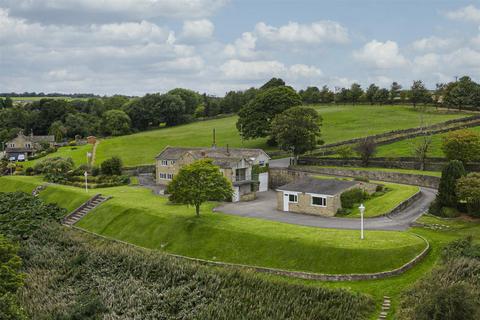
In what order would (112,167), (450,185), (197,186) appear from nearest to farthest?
(450,185) → (197,186) → (112,167)

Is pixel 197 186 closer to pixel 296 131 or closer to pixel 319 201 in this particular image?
pixel 319 201

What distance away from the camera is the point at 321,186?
152 ft

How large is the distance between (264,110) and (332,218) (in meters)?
39.8

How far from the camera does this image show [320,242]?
3456 cm

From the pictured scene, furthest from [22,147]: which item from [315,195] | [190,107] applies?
[315,195]

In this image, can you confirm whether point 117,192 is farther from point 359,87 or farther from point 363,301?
point 359,87

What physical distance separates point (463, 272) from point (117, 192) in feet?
140

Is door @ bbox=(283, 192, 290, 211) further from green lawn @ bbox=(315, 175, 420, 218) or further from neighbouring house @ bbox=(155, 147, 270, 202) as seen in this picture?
neighbouring house @ bbox=(155, 147, 270, 202)

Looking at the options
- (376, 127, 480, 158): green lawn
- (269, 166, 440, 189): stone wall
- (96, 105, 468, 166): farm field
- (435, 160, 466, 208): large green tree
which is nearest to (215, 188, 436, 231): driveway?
(269, 166, 440, 189): stone wall

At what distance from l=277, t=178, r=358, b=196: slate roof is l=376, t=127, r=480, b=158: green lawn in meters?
19.9

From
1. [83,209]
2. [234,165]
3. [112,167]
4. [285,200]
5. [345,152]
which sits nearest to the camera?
[285,200]

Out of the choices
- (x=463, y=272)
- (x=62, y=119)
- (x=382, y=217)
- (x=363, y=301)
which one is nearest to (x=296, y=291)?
(x=363, y=301)

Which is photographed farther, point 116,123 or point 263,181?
point 116,123

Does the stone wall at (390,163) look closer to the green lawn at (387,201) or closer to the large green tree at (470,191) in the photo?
the green lawn at (387,201)
